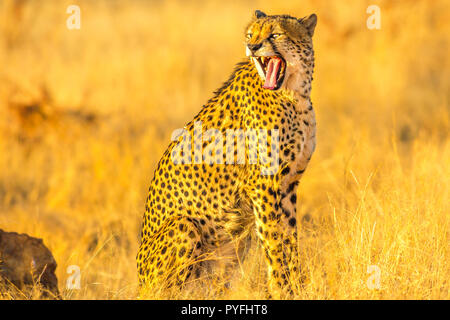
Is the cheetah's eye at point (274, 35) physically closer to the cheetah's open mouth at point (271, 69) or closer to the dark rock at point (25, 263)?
the cheetah's open mouth at point (271, 69)


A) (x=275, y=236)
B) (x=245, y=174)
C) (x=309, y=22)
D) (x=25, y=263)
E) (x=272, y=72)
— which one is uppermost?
(x=309, y=22)

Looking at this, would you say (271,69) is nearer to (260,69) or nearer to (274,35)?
(260,69)

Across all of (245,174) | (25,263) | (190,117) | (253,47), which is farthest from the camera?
(190,117)

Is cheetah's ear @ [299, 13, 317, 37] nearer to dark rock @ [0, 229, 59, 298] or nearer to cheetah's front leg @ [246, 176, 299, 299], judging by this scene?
cheetah's front leg @ [246, 176, 299, 299]

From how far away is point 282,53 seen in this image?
3908mm

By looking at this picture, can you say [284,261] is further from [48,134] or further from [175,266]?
[48,134]

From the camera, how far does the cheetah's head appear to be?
389 centimetres

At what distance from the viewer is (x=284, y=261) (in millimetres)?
4008

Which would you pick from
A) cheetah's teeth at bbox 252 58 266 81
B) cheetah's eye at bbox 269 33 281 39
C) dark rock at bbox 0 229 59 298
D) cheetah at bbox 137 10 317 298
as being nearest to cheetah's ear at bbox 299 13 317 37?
cheetah at bbox 137 10 317 298

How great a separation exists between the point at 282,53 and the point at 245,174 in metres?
0.68

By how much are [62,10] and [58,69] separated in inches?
89.6

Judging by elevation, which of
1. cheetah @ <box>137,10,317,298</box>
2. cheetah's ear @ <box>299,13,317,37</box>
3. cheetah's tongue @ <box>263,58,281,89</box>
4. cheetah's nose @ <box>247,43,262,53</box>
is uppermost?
cheetah's ear @ <box>299,13,317,37</box>

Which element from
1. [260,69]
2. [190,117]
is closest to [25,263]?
[260,69]
